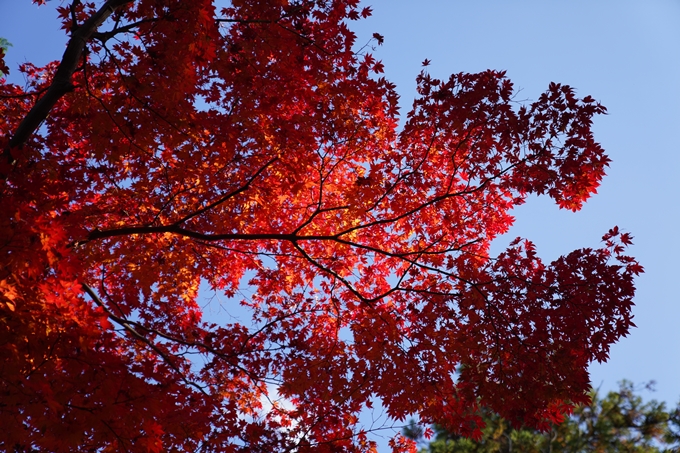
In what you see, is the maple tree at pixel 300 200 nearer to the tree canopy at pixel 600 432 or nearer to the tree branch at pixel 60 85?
the tree branch at pixel 60 85

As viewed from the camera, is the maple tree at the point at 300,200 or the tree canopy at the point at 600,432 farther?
the tree canopy at the point at 600,432

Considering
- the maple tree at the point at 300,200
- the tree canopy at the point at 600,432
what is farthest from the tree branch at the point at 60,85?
the tree canopy at the point at 600,432

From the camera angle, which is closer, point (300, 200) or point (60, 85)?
point (60, 85)

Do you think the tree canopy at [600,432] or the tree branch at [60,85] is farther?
the tree canopy at [600,432]

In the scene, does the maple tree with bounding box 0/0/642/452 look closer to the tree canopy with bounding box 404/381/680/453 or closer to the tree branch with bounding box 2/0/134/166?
the tree branch with bounding box 2/0/134/166

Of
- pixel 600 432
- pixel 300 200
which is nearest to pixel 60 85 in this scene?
pixel 300 200

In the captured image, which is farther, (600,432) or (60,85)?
(600,432)

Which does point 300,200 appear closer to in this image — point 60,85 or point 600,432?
point 60,85

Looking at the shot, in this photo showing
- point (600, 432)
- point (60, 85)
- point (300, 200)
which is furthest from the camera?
point (600, 432)

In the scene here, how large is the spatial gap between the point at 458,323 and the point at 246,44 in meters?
5.00

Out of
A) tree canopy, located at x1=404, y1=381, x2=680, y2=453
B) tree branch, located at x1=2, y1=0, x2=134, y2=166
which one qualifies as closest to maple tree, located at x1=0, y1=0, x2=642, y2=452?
tree branch, located at x1=2, y1=0, x2=134, y2=166

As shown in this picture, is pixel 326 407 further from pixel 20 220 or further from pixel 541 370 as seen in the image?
pixel 20 220

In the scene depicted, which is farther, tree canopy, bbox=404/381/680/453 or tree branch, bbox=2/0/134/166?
tree canopy, bbox=404/381/680/453

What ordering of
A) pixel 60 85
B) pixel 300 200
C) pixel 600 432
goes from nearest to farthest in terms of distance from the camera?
pixel 60 85
pixel 300 200
pixel 600 432
